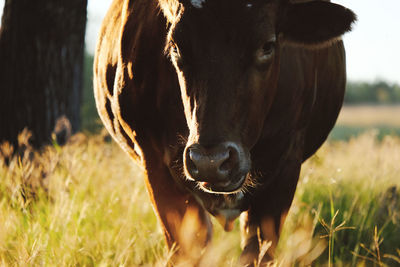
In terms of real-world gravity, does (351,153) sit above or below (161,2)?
below

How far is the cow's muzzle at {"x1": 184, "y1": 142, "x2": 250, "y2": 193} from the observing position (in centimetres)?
208

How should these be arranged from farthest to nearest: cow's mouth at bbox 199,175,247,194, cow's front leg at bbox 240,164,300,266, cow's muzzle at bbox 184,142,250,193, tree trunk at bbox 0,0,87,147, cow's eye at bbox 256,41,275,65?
tree trunk at bbox 0,0,87,147 → cow's front leg at bbox 240,164,300,266 → cow's eye at bbox 256,41,275,65 → cow's mouth at bbox 199,175,247,194 → cow's muzzle at bbox 184,142,250,193

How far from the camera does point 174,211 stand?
9.67ft

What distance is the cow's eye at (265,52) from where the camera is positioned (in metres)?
2.34

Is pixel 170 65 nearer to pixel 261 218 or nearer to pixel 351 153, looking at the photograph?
pixel 261 218

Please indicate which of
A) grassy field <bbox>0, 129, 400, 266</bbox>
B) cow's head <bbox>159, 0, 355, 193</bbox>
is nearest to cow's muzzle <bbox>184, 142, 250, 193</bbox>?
cow's head <bbox>159, 0, 355, 193</bbox>

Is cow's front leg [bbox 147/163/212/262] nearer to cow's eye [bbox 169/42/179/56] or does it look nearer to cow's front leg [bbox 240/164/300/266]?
cow's front leg [bbox 240/164/300/266]

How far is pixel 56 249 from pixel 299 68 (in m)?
1.68

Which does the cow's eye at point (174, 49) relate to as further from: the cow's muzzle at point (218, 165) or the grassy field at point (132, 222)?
the grassy field at point (132, 222)

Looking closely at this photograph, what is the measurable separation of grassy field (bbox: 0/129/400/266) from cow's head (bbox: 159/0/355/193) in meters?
0.49

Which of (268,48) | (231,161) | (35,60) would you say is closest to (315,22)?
(268,48)

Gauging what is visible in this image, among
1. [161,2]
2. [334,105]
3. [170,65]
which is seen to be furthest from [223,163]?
[334,105]

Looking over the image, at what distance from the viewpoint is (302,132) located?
3.06 meters

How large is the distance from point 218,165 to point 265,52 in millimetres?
647
